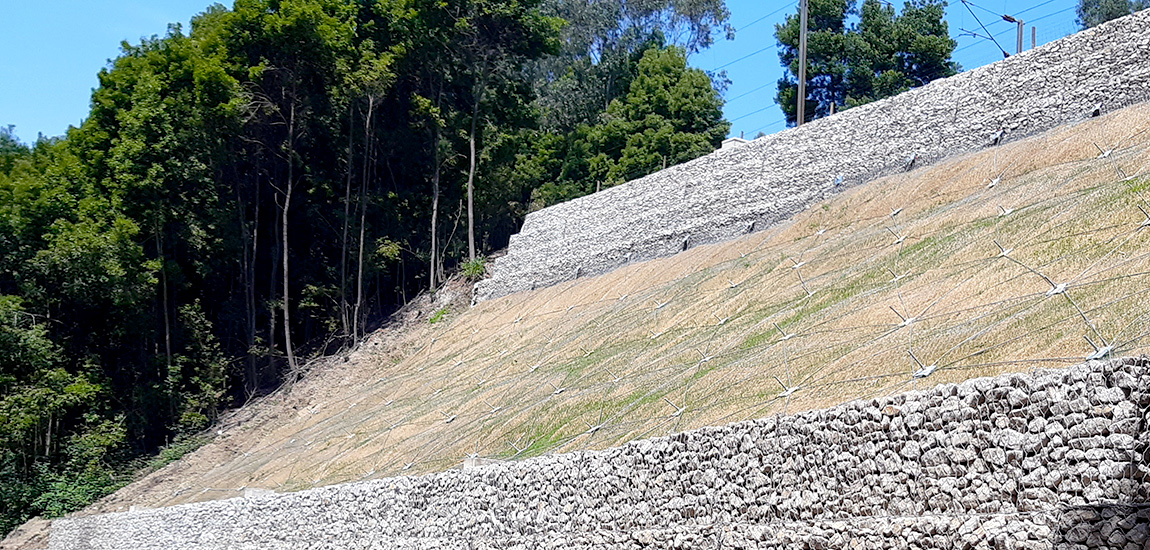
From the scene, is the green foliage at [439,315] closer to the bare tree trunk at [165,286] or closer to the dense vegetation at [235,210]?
the dense vegetation at [235,210]

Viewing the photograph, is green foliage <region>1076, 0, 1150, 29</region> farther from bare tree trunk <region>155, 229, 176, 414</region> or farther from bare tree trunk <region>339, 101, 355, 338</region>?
bare tree trunk <region>155, 229, 176, 414</region>

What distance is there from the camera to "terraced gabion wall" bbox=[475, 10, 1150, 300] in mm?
18844

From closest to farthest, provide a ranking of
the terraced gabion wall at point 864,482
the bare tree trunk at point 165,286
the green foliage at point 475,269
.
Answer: the terraced gabion wall at point 864,482 → the green foliage at point 475,269 → the bare tree trunk at point 165,286

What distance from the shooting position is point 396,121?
36.5 meters

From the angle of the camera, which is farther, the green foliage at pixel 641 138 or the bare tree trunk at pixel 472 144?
the green foliage at pixel 641 138

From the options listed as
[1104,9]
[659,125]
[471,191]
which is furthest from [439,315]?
[1104,9]

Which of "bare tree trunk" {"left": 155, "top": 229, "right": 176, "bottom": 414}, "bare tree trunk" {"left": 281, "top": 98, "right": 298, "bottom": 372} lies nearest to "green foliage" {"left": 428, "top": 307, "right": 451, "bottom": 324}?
"bare tree trunk" {"left": 281, "top": 98, "right": 298, "bottom": 372}

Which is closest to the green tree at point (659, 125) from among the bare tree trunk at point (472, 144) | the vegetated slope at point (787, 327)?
the bare tree trunk at point (472, 144)

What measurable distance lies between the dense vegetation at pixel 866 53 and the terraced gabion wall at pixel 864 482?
33577 millimetres

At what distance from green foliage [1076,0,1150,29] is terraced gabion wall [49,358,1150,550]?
4746 cm

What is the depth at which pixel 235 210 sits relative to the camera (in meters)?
35.4

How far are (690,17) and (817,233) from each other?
40690 millimetres

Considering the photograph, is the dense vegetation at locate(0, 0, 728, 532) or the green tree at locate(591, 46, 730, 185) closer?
the dense vegetation at locate(0, 0, 728, 532)

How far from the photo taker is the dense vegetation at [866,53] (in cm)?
4453
